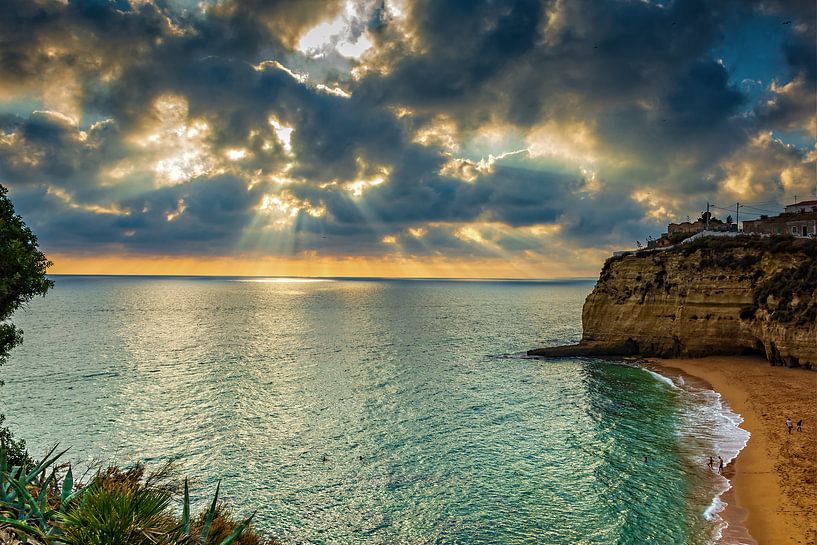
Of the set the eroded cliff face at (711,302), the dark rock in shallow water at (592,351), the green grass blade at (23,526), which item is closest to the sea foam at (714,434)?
the eroded cliff face at (711,302)

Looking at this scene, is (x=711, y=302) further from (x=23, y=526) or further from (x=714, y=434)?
(x=23, y=526)

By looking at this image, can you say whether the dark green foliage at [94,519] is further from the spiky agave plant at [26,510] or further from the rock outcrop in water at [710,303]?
the rock outcrop in water at [710,303]

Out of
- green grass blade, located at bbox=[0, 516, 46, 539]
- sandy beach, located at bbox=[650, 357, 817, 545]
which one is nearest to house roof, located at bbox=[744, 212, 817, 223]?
sandy beach, located at bbox=[650, 357, 817, 545]

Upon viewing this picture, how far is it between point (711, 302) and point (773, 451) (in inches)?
1343

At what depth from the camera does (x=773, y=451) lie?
33750mm

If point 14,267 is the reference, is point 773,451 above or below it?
below

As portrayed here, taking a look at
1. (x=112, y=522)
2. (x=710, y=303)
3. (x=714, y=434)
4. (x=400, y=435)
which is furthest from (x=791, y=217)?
(x=112, y=522)

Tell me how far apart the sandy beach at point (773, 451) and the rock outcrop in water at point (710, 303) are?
14.1ft

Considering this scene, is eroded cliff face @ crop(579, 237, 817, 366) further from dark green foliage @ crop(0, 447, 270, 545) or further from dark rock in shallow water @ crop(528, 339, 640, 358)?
dark green foliage @ crop(0, 447, 270, 545)

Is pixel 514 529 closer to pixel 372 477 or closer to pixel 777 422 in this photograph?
pixel 372 477

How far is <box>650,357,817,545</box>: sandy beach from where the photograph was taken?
81.3 ft

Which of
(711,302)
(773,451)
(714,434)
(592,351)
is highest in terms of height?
(711,302)

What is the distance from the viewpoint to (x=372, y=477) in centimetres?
3247

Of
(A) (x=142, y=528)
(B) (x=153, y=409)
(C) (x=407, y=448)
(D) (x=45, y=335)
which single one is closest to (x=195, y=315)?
(D) (x=45, y=335)
